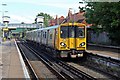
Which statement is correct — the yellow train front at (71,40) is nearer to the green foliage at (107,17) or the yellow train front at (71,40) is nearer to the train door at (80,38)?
the train door at (80,38)

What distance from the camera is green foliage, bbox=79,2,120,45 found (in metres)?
33.0

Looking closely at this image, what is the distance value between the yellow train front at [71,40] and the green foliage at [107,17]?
7.78 meters

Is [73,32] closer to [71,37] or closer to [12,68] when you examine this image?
[71,37]

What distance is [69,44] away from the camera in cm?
2534

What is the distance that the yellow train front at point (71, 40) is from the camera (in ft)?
82.9

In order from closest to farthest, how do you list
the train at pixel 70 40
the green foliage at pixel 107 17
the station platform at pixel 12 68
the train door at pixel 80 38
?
the station platform at pixel 12 68 → the train at pixel 70 40 → the train door at pixel 80 38 → the green foliage at pixel 107 17

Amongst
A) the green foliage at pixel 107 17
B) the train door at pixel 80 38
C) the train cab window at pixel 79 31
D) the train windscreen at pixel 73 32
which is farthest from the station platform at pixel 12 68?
the green foliage at pixel 107 17

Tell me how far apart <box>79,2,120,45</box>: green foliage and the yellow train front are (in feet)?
25.5

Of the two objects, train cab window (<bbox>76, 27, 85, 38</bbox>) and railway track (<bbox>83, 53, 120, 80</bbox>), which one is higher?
train cab window (<bbox>76, 27, 85, 38</bbox>)

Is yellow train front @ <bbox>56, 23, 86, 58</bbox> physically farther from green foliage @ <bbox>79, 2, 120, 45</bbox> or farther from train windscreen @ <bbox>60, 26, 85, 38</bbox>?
green foliage @ <bbox>79, 2, 120, 45</bbox>

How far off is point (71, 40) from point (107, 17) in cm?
1096

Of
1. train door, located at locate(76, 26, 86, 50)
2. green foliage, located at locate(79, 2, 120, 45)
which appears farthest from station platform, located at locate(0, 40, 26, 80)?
green foliage, located at locate(79, 2, 120, 45)

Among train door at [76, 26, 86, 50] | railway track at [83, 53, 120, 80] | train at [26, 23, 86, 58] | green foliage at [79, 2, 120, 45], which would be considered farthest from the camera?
green foliage at [79, 2, 120, 45]

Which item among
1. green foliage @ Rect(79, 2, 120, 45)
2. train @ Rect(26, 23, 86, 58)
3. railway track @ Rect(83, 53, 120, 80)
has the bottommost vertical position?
railway track @ Rect(83, 53, 120, 80)
